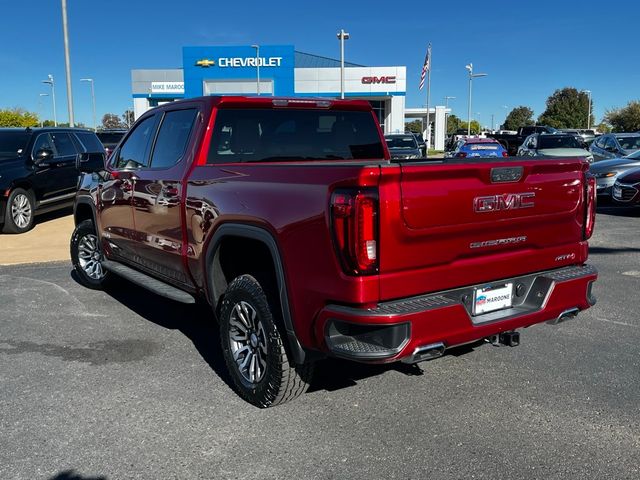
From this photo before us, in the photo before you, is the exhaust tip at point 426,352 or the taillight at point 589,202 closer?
the exhaust tip at point 426,352

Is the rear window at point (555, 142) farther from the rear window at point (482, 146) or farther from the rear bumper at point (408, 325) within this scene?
the rear bumper at point (408, 325)

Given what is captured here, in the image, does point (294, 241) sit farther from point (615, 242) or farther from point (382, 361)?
point (615, 242)

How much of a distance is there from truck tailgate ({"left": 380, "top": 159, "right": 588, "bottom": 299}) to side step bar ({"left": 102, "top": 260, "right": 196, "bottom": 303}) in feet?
6.63

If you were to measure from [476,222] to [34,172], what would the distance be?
994 cm

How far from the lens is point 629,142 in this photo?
16125 millimetres

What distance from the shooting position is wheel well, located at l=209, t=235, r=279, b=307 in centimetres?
376

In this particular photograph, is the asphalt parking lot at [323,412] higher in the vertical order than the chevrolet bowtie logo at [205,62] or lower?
lower

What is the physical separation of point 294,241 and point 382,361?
0.77 metres

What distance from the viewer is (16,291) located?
6859mm

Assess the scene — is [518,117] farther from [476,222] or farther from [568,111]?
[476,222]

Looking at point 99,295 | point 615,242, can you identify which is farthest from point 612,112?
point 99,295

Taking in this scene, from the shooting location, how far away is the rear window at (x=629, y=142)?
15.9 meters

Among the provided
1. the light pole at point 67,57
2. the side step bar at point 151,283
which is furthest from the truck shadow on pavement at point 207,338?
the light pole at point 67,57

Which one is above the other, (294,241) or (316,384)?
(294,241)
